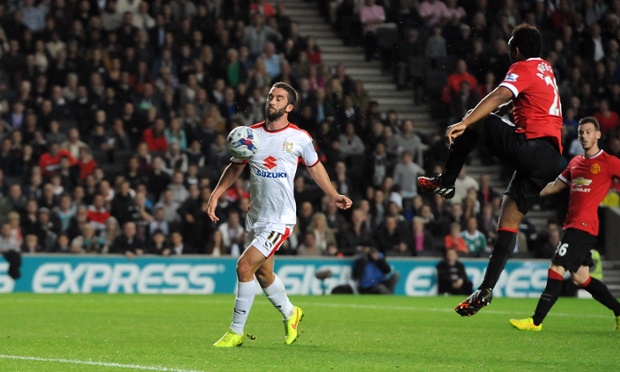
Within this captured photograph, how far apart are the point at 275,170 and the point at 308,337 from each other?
77.4 inches

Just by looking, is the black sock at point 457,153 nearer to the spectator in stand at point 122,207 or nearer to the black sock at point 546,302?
the black sock at point 546,302

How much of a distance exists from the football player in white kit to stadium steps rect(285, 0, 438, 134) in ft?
52.5

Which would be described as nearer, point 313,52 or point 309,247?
point 309,247

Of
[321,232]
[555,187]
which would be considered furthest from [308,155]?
[321,232]

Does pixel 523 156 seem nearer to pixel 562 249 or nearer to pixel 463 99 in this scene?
pixel 562 249

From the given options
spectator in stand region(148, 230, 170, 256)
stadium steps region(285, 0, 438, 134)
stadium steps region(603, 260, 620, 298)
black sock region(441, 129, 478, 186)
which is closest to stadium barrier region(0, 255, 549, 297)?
spectator in stand region(148, 230, 170, 256)

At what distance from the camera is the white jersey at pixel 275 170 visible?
425 inches

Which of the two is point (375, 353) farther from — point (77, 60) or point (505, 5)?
point (505, 5)

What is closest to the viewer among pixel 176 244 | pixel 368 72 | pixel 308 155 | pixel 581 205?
pixel 308 155

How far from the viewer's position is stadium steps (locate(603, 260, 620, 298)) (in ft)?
73.8

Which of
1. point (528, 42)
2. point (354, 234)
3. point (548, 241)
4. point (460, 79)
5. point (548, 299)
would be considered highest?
point (528, 42)

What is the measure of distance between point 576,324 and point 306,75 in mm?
11484

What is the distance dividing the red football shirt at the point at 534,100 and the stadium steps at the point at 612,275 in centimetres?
1322

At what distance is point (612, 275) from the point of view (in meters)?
22.7
